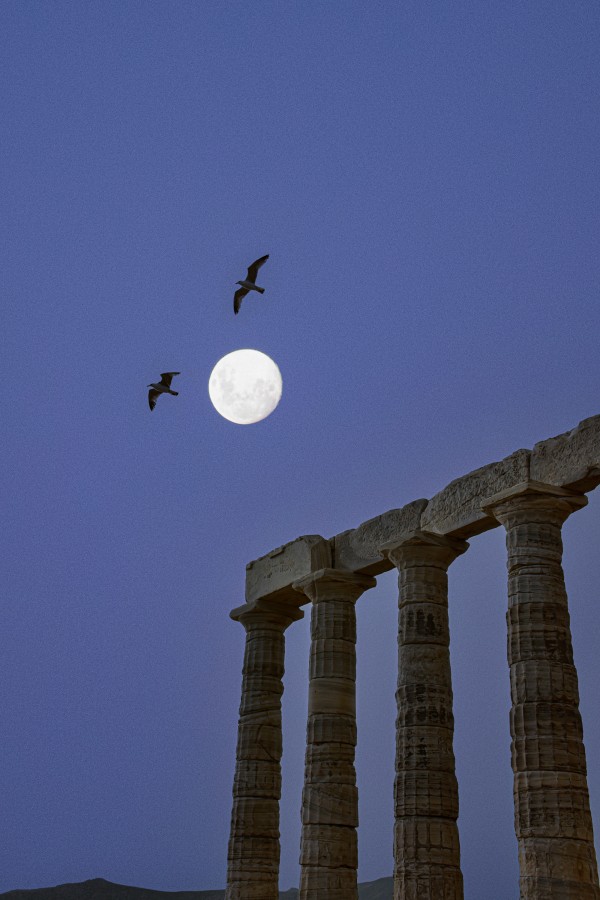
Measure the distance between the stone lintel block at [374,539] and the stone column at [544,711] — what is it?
311 centimetres

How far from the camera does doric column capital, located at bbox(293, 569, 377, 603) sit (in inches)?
1006

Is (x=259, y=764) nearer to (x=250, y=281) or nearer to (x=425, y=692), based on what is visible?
(x=425, y=692)

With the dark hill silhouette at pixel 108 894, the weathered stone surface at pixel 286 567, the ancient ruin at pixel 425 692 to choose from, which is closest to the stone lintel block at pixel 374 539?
the ancient ruin at pixel 425 692

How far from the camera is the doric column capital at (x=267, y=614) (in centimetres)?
2812

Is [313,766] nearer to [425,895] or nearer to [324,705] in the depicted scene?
[324,705]

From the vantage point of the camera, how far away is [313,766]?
24.1 m

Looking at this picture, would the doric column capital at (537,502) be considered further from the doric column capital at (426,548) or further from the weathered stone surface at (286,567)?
the weathered stone surface at (286,567)

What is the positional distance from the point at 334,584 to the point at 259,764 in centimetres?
526

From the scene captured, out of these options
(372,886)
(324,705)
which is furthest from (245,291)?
(372,886)

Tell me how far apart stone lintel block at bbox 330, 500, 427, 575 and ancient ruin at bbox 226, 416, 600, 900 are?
40mm

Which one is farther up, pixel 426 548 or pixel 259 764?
pixel 426 548

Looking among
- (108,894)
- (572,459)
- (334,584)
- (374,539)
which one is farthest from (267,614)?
(108,894)

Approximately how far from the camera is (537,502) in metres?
20.8

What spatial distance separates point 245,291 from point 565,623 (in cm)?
1057
